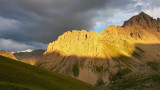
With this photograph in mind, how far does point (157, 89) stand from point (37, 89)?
8052 cm

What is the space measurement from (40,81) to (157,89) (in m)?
76.8

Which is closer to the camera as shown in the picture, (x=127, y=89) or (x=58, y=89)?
(x=58, y=89)

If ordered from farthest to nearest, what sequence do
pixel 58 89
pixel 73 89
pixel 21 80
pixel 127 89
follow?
pixel 127 89
pixel 73 89
pixel 58 89
pixel 21 80

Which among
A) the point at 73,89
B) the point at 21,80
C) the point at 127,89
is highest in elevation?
the point at 21,80

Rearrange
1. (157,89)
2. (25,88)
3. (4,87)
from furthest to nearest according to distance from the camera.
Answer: (157,89) < (25,88) < (4,87)

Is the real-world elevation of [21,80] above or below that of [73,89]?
above

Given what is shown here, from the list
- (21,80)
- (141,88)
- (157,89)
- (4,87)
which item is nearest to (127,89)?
(141,88)

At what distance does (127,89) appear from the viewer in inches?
4665

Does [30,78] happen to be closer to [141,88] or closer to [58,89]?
[58,89]

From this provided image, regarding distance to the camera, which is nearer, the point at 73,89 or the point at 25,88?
the point at 25,88

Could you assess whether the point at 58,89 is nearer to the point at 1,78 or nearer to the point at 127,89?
the point at 1,78

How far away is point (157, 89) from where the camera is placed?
90188 millimetres

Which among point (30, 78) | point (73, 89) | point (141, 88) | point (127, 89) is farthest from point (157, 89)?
point (30, 78)

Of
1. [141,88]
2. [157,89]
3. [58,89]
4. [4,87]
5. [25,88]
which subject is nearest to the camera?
[4,87]
